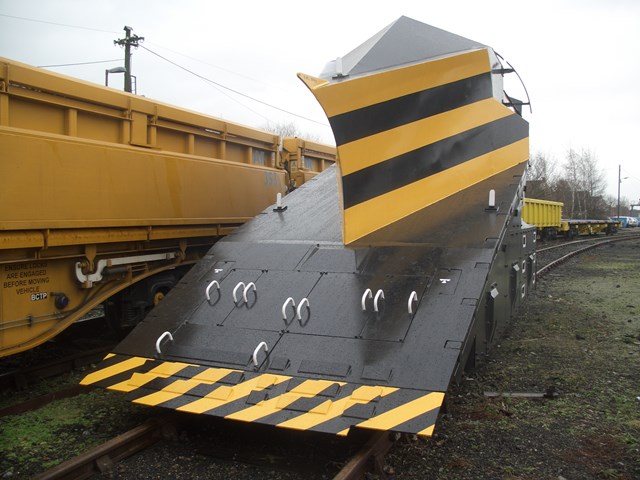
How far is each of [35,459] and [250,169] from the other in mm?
4328

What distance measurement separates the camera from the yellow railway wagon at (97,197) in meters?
4.26

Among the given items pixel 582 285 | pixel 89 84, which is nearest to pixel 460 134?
pixel 89 84

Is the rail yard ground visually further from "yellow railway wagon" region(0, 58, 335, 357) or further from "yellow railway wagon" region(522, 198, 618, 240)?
"yellow railway wagon" region(522, 198, 618, 240)

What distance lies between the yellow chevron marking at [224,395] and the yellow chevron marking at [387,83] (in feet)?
7.07

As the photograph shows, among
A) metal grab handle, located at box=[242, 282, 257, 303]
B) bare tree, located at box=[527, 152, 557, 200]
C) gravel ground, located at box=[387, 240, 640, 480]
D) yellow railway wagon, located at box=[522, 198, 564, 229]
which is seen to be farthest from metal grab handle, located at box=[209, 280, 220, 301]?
bare tree, located at box=[527, 152, 557, 200]

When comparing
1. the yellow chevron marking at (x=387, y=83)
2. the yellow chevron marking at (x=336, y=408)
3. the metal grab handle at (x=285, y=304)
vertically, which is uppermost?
the yellow chevron marking at (x=387, y=83)

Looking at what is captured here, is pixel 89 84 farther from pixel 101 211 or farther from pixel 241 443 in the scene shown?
pixel 241 443

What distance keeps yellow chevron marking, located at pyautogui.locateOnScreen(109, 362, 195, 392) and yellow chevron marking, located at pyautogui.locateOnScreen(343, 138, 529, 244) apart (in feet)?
5.53

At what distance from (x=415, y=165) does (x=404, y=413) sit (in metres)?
2.44

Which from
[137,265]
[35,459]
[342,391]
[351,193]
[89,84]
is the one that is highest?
[89,84]

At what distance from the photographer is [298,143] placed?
857cm

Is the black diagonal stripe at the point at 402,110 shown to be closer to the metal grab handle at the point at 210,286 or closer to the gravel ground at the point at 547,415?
the metal grab handle at the point at 210,286

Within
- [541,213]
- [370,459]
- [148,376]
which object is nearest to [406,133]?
[370,459]

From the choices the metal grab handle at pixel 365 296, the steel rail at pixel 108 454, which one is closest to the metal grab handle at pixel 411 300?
the metal grab handle at pixel 365 296
